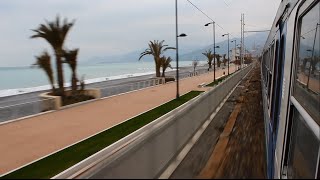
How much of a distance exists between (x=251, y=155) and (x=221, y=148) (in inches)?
65.0

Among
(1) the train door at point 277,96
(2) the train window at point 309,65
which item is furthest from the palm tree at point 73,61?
(2) the train window at point 309,65

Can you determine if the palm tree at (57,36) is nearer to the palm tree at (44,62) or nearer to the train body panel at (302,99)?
the palm tree at (44,62)

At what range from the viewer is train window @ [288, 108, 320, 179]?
11.1ft

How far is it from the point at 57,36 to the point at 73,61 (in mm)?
2734

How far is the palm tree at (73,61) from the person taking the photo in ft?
94.9

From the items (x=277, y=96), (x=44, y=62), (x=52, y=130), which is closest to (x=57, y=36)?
(x=44, y=62)

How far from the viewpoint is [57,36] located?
27.4 metres

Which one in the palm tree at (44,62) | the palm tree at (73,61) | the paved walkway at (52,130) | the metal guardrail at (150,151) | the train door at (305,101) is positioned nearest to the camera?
the metal guardrail at (150,151)

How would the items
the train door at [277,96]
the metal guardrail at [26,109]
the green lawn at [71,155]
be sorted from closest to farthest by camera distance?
the train door at [277,96], the green lawn at [71,155], the metal guardrail at [26,109]

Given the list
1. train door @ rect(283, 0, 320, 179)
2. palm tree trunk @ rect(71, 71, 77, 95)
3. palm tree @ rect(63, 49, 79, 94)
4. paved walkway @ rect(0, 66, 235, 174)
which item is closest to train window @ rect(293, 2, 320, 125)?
train door @ rect(283, 0, 320, 179)

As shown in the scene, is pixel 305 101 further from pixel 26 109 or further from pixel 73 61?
pixel 73 61

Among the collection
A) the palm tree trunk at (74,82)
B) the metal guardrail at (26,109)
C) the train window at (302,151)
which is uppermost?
the train window at (302,151)

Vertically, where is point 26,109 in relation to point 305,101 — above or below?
below

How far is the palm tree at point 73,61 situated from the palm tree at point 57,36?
2.96 feet
